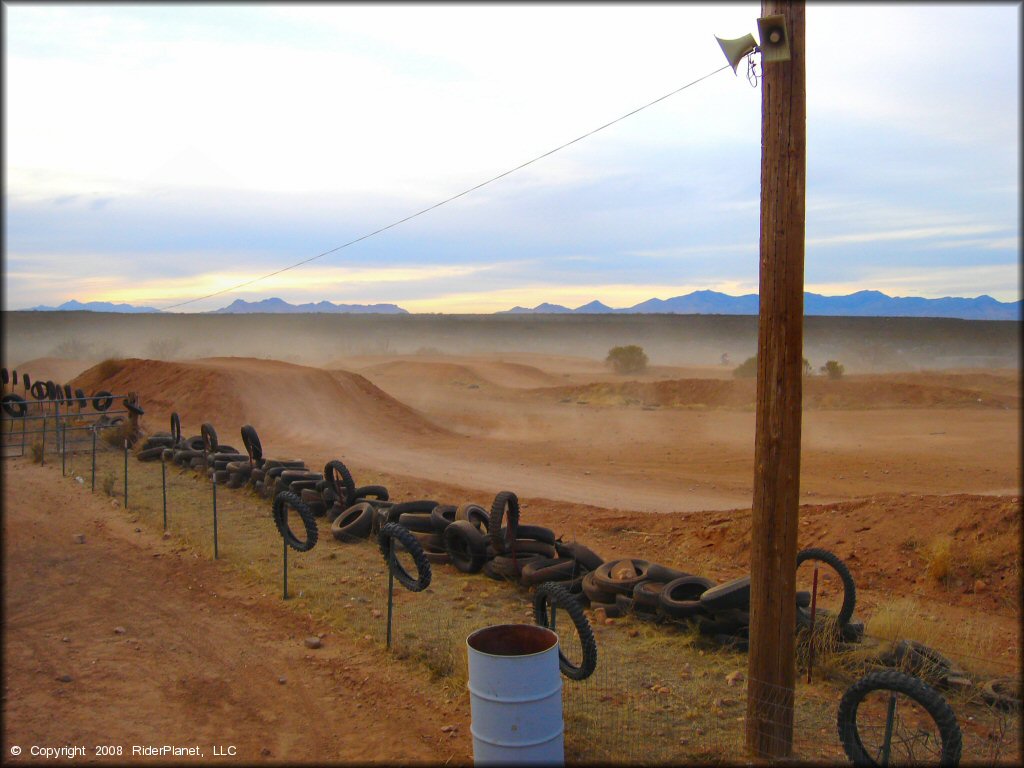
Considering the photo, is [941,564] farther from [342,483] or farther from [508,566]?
[342,483]

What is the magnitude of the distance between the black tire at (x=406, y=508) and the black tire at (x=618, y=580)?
3700 mm

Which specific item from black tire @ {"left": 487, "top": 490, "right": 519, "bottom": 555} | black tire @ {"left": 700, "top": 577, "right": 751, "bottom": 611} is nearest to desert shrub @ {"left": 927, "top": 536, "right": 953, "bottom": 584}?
black tire @ {"left": 700, "top": 577, "right": 751, "bottom": 611}

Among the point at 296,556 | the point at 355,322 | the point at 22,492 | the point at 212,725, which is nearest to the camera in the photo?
the point at 212,725

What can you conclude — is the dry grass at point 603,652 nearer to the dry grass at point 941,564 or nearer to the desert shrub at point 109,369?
the dry grass at point 941,564

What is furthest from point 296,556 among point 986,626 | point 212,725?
point 986,626

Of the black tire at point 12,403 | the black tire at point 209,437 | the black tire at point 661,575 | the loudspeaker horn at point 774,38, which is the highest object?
the loudspeaker horn at point 774,38

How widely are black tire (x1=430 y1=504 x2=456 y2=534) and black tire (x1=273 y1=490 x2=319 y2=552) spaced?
190cm

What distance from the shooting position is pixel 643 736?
6.52 meters

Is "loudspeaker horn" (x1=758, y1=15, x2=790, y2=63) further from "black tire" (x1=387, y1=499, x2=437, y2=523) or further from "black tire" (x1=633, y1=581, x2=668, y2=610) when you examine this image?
"black tire" (x1=387, y1=499, x2=437, y2=523)

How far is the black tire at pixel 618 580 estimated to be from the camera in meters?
9.81

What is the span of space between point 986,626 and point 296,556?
9.49 metres

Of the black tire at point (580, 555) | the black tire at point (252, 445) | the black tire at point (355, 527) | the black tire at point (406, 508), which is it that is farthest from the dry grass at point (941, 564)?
the black tire at point (252, 445)

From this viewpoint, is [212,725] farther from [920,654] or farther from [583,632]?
[920,654]

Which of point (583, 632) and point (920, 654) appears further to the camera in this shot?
point (920, 654)
